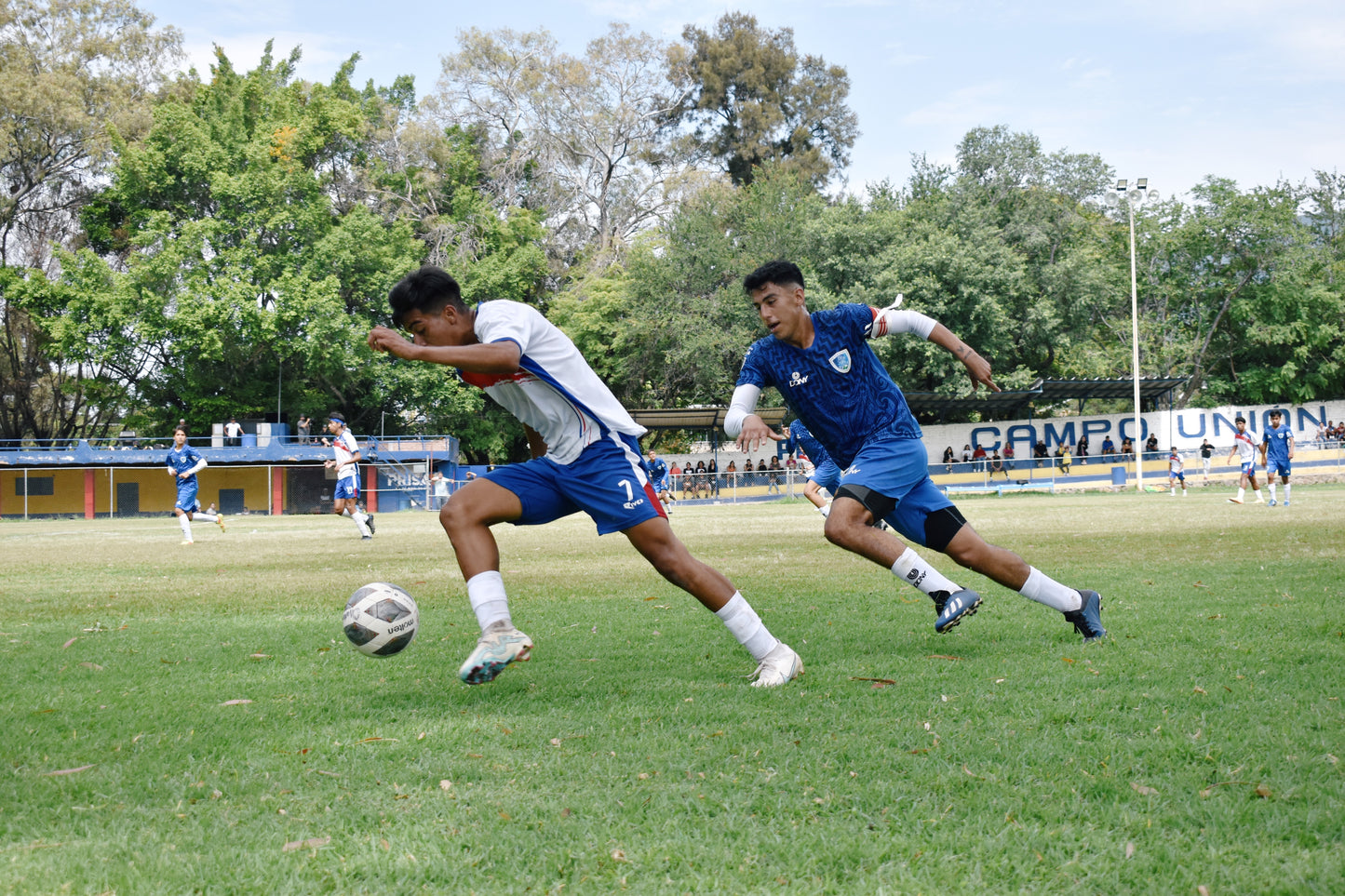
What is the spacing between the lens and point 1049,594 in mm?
5637

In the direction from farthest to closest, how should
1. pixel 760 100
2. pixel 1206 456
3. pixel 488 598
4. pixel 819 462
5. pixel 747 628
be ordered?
1. pixel 760 100
2. pixel 1206 456
3. pixel 819 462
4. pixel 747 628
5. pixel 488 598

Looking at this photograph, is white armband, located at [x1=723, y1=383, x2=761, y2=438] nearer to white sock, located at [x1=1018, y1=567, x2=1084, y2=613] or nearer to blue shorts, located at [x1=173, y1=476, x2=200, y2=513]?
white sock, located at [x1=1018, y1=567, x2=1084, y2=613]

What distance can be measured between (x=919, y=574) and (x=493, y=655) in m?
2.50

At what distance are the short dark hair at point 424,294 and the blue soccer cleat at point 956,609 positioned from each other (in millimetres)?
2823

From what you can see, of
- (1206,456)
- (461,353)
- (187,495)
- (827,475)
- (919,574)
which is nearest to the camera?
(461,353)

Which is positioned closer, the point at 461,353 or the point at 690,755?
the point at 690,755

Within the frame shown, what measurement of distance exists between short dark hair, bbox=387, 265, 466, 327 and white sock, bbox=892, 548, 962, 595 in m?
2.72

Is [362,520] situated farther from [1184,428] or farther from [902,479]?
[1184,428]

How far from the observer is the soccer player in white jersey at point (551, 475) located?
15.7ft

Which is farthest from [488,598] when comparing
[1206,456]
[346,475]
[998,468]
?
[1206,456]

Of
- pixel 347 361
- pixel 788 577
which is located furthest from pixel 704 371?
pixel 788 577

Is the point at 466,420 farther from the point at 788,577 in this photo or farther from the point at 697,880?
the point at 697,880

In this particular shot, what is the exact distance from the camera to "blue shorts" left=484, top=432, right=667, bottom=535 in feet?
16.0

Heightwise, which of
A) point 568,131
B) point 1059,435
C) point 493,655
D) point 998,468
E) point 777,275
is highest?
point 568,131
